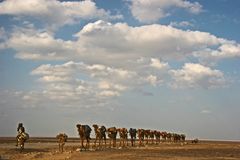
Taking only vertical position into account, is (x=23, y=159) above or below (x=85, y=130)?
below

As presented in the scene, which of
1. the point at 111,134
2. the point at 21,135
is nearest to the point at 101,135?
the point at 111,134

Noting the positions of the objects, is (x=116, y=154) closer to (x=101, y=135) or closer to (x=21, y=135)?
(x=21, y=135)

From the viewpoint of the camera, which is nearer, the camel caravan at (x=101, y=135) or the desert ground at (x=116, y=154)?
the desert ground at (x=116, y=154)

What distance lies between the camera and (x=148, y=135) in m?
94.3

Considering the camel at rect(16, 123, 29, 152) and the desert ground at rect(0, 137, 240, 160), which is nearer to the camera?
the desert ground at rect(0, 137, 240, 160)

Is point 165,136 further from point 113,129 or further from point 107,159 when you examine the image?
point 107,159

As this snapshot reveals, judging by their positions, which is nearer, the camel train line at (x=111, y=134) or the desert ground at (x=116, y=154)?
the desert ground at (x=116, y=154)

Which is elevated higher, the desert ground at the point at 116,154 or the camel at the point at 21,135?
the camel at the point at 21,135

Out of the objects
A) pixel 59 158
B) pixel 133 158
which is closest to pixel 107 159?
pixel 133 158

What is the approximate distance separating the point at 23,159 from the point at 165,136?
76614 millimetres

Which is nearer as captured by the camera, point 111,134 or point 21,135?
point 21,135

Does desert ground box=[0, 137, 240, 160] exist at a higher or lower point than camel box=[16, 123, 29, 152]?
lower

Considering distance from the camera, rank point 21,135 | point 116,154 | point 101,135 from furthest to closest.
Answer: point 101,135 < point 21,135 < point 116,154

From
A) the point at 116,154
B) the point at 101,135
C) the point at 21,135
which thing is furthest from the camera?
the point at 101,135
